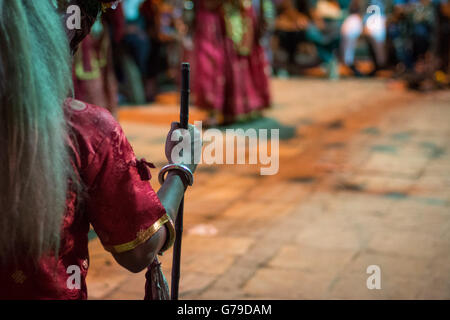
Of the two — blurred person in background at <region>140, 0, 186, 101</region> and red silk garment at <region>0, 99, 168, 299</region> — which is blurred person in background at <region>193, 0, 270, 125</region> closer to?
blurred person in background at <region>140, 0, 186, 101</region>

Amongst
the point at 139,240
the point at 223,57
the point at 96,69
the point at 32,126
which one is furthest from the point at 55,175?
the point at 223,57

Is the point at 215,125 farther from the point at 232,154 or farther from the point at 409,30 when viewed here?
the point at 409,30

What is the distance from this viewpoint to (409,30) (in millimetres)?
10852

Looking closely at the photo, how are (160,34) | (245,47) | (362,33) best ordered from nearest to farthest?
(245,47) → (160,34) → (362,33)

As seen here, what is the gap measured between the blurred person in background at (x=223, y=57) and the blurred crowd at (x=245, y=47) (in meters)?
0.01

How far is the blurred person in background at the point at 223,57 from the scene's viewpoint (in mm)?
7004

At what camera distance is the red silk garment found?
4.00ft

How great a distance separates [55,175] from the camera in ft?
3.70

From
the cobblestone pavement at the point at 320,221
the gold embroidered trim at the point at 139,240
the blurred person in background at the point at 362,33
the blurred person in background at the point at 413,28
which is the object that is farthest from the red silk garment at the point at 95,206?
the blurred person in background at the point at 362,33

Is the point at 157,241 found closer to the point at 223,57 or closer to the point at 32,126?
the point at 32,126

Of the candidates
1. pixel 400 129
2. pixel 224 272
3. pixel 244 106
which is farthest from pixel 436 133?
pixel 224 272

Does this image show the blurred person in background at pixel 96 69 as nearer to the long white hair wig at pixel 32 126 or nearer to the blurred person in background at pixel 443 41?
the long white hair wig at pixel 32 126

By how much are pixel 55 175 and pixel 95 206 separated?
0.50ft

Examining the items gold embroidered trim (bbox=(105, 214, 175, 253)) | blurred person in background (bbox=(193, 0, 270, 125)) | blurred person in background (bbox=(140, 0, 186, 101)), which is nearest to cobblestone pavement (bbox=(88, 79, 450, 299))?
blurred person in background (bbox=(193, 0, 270, 125))
